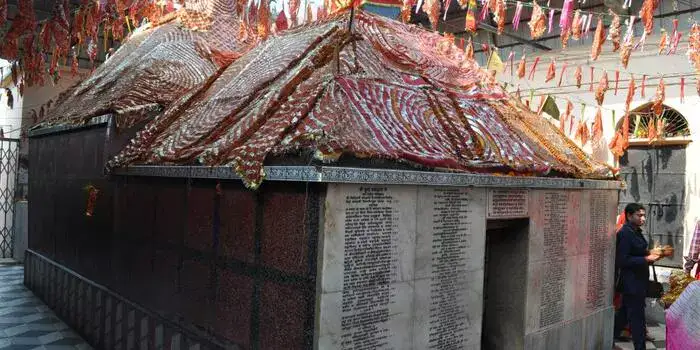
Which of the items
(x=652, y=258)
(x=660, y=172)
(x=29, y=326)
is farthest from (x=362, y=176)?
(x=660, y=172)

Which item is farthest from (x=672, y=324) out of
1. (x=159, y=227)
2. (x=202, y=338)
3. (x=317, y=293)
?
(x=159, y=227)

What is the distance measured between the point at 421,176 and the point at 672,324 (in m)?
2.28

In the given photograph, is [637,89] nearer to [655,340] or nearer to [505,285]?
[655,340]

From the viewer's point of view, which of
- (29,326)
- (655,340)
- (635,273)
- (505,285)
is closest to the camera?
(505,285)

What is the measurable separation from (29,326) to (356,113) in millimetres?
5672

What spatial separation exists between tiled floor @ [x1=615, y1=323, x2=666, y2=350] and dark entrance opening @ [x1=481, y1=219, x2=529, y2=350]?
8.54ft

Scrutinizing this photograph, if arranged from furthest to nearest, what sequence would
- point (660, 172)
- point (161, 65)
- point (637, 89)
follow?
point (637, 89)
point (660, 172)
point (161, 65)

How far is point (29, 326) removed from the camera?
7.02 meters

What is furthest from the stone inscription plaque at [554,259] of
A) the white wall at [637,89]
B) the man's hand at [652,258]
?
the white wall at [637,89]

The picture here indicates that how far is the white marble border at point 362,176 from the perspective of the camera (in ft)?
11.5

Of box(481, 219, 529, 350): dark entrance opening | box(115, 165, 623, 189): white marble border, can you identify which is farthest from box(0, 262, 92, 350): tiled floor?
box(481, 219, 529, 350): dark entrance opening

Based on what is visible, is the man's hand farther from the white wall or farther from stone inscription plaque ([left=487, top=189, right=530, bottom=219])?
the white wall

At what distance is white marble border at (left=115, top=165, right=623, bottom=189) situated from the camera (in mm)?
3508

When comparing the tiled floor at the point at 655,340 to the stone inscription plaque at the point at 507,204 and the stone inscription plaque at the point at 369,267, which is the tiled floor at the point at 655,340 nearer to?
the stone inscription plaque at the point at 507,204
